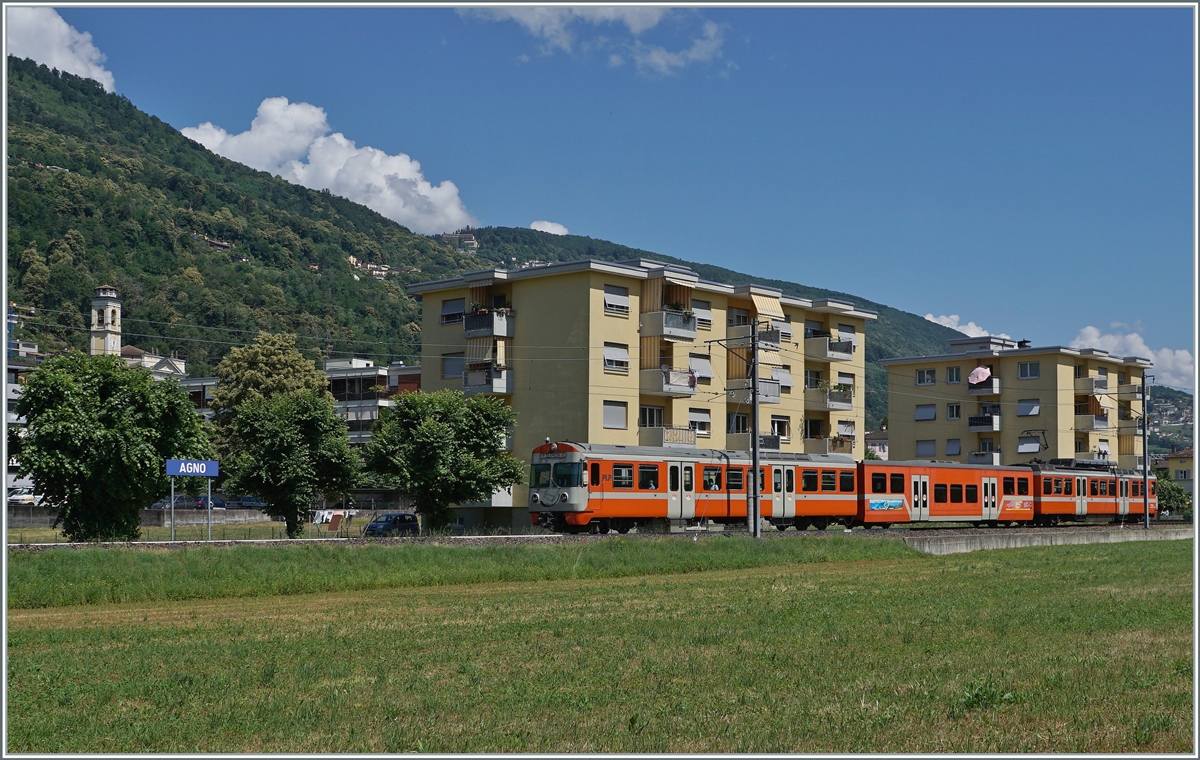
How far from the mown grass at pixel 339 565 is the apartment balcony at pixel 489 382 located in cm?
2603

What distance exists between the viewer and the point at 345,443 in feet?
160

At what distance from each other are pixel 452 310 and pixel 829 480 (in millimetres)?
24373

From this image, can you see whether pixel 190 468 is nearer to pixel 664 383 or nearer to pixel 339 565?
pixel 339 565

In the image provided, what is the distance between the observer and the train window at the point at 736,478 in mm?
47812

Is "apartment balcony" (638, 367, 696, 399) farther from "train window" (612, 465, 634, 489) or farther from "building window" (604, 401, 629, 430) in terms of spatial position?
"train window" (612, 465, 634, 489)

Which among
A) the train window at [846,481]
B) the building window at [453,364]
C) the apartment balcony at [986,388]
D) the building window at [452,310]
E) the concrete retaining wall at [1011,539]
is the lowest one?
the concrete retaining wall at [1011,539]

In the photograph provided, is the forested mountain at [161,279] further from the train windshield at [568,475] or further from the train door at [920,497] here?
the train windshield at [568,475]

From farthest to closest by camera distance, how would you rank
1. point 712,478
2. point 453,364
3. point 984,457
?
point 984,457, point 453,364, point 712,478

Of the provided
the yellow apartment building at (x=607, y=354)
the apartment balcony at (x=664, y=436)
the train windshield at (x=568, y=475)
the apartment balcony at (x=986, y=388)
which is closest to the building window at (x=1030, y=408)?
the apartment balcony at (x=986, y=388)

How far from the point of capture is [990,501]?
59531 millimetres

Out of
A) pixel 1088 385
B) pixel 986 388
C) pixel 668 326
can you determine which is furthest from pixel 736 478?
pixel 1088 385

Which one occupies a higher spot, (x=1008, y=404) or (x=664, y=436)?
(x=1008, y=404)

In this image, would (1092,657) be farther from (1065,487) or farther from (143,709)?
(1065,487)

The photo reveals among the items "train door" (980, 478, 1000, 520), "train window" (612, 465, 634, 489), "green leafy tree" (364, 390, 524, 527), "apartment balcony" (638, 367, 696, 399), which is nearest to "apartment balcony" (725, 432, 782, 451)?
"apartment balcony" (638, 367, 696, 399)
